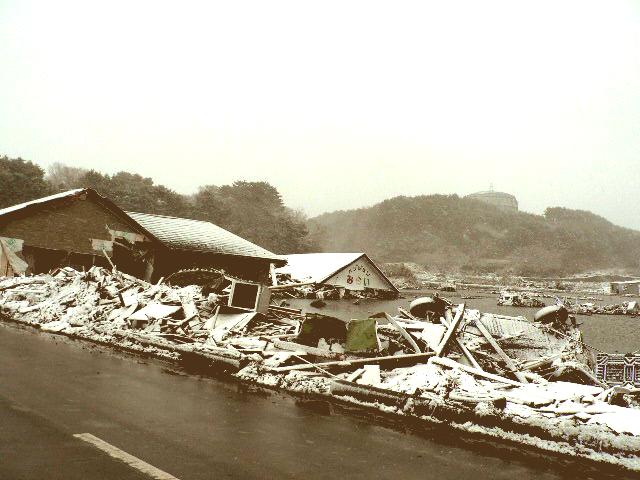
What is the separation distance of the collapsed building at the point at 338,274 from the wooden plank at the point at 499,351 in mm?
31137

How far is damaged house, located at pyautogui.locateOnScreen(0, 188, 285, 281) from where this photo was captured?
2491 centimetres

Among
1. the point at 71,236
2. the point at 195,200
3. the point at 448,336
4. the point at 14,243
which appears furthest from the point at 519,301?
the point at 448,336

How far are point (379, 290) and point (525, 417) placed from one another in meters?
47.0

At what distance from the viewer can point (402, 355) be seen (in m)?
10.3

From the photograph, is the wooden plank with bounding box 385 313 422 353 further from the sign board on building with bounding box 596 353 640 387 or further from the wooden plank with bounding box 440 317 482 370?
Answer: the sign board on building with bounding box 596 353 640 387

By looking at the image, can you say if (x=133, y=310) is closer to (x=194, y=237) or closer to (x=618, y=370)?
(x=618, y=370)

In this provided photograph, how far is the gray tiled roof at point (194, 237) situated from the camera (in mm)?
29281

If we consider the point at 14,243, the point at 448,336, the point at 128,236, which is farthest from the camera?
the point at 128,236

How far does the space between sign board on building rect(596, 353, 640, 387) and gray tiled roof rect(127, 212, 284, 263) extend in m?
22.4

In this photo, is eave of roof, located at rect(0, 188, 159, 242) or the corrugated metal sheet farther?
the corrugated metal sheet

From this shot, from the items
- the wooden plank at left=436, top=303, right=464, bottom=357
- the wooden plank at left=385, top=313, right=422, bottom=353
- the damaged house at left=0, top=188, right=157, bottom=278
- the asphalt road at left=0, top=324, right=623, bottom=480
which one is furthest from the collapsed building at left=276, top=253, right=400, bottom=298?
the asphalt road at left=0, top=324, right=623, bottom=480

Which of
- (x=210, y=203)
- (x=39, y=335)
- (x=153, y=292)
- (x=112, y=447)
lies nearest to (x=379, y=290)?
(x=210, y=203)

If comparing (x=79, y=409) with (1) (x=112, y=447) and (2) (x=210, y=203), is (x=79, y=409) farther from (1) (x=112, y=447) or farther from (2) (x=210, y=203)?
(2) (x=210, y=203)

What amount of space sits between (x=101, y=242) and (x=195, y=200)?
169 ft
